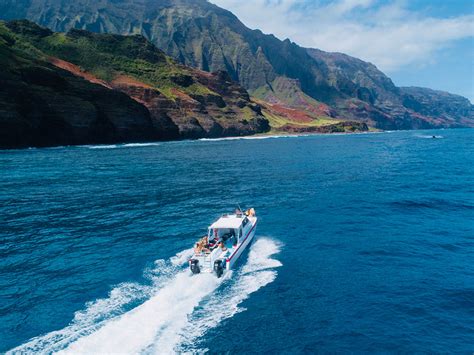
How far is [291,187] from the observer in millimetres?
59219

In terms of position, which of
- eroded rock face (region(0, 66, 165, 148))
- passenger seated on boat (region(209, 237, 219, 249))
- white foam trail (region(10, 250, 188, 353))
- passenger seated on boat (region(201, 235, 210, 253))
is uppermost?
eroded rock face (region(0, 66, 165, 148))

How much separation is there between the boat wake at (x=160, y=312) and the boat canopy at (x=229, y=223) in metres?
3.88

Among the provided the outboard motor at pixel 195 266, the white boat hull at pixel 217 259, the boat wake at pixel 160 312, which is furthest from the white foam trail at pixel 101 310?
the white boat hull at pixel 217 259

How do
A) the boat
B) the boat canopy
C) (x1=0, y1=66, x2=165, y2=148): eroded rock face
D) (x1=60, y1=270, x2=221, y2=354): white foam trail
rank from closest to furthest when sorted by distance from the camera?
(x1=60, y1=270, x2=221, y2=354): white foam trail, the boat, the boat canopy, (x1=0, y1=66, x2=165, y2=148): eroded rock face

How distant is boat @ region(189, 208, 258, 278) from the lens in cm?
2495

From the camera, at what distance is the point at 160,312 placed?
66.3 ft

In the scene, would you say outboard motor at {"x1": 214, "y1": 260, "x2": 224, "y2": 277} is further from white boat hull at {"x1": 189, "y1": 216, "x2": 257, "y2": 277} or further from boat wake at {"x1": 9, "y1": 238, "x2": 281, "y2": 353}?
boat wake at {"x1": 9, "y1": 238, "x2": 281, "y2": 353}

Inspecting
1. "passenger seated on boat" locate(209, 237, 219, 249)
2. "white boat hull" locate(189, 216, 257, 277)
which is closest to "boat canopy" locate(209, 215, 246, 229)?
"passenger seated on boat" locate(209, 237, 219, 249)

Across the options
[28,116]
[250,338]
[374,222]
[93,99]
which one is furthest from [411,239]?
[93,99]

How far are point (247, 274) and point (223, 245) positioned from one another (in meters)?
3.14

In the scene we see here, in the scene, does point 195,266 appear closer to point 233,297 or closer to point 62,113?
point 233,297

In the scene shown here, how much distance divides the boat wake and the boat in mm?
751

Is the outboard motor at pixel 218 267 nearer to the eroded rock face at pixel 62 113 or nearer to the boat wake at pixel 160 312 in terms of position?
the boat wake at pixel 160 312

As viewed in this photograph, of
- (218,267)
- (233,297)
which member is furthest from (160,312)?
(218,267)
